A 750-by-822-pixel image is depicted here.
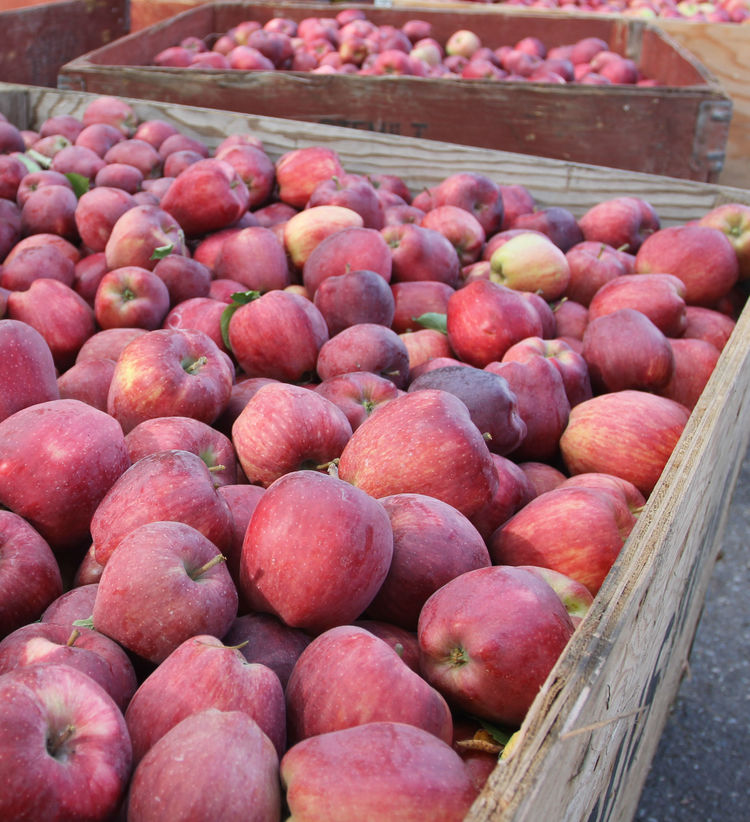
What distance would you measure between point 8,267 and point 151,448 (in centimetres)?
101

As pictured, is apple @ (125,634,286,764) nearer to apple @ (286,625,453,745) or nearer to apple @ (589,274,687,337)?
apple @ (286,625,453,745)

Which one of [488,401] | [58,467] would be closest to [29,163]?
[58,467]

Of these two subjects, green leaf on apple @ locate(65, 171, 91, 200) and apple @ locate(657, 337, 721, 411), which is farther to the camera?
green leaf on apple @ locate(65, 171, 91, 200)

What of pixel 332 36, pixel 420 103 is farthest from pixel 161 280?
pixel 332 36

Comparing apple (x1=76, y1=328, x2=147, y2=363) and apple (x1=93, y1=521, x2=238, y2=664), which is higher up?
apple (x1=76, y1=328, x2=147, y2=363)

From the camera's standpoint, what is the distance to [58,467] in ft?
4.01

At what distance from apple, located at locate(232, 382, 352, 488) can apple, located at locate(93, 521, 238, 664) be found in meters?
0.39

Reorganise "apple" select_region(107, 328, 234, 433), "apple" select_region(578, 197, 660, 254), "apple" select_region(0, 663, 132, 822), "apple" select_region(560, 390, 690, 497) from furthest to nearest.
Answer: "apple" select_region(578, 197, 660, 254)
"apple" select_region(560, 390, 690, 497)
"apple" select_region(107, 328, 234, 433)
"apple" select_region(0, 663, 132, 822)

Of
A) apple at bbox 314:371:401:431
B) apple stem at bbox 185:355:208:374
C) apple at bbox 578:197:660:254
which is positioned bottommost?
apple at bbox 314:371:401:431

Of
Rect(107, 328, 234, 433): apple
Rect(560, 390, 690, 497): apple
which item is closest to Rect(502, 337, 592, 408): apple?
Rect(560, 390, 690, 497): apple

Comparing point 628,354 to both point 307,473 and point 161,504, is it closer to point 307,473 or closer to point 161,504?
point 307,473

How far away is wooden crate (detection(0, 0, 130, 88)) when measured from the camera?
14.9 feet

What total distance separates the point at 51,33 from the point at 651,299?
176 inches

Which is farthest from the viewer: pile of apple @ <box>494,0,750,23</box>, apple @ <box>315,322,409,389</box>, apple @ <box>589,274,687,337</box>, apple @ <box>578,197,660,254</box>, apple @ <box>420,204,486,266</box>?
pile of apple @ <box>494,0,750,23</box>
